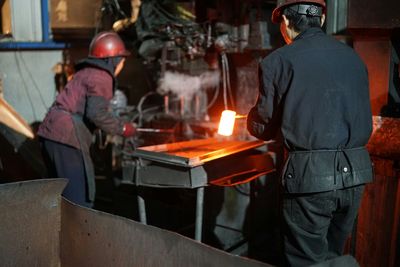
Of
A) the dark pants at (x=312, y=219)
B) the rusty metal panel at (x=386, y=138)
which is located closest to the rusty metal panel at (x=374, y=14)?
the rusty metal panel at (x=386, y=138)

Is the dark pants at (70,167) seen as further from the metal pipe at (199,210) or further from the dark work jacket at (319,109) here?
the dark work jacket at (319,109)

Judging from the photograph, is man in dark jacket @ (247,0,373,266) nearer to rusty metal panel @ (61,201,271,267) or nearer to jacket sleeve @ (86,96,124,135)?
rusty metal panel @ (61,201,271,267)

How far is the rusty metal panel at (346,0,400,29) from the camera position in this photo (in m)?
4.58

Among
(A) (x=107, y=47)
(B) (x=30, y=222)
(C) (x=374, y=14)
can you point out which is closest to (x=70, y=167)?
(A) (x=107, y=47)

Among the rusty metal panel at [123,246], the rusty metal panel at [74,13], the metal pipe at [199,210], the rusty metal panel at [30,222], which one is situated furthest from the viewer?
the rusty metal panel at [74,13]

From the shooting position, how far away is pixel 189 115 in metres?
7.19

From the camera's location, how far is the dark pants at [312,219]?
140 inches

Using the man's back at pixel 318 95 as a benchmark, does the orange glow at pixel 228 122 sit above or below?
below

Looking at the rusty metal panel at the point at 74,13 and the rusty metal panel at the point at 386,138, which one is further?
the rusty metal panel at the point at 74,13

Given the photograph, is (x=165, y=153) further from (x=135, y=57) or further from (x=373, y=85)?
(x=135, y=57)

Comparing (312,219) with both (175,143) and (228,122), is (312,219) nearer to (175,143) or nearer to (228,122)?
(228,122)

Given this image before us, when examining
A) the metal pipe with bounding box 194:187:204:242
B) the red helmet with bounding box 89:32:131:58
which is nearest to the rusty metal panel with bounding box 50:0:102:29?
the red helmet with bounding box 89:32:131:58

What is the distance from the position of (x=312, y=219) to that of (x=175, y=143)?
2436 millimetres

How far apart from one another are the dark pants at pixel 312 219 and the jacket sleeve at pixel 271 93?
1.91 feet
